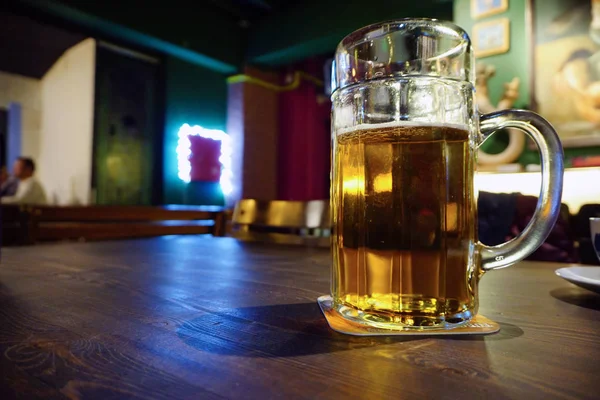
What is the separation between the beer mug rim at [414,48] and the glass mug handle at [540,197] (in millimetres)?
84

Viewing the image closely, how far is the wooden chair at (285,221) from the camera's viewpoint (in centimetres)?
158

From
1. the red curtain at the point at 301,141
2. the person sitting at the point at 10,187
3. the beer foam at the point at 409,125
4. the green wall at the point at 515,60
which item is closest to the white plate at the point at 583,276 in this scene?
the beer foam at the point at 409,125

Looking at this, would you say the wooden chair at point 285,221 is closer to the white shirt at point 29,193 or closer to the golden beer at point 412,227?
the golden beer at point 412,227

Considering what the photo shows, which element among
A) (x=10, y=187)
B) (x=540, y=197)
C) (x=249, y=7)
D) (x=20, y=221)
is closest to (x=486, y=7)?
(x=249, y=7)

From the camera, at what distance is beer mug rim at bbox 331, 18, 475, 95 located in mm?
515

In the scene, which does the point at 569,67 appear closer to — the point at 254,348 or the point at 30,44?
the point at 254,348

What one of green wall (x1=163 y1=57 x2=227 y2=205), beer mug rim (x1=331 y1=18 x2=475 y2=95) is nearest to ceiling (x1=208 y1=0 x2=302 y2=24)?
green wall (x1=163 y1=57 x2=227 y2=205)

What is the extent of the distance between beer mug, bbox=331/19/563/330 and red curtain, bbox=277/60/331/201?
592 cm

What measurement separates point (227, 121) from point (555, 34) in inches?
166

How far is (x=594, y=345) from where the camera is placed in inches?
15.3

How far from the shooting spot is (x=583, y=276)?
67cm

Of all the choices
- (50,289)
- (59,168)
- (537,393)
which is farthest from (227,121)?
(537,393)

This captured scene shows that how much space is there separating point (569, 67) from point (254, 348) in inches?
146

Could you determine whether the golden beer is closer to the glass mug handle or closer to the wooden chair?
the glass mug handle
